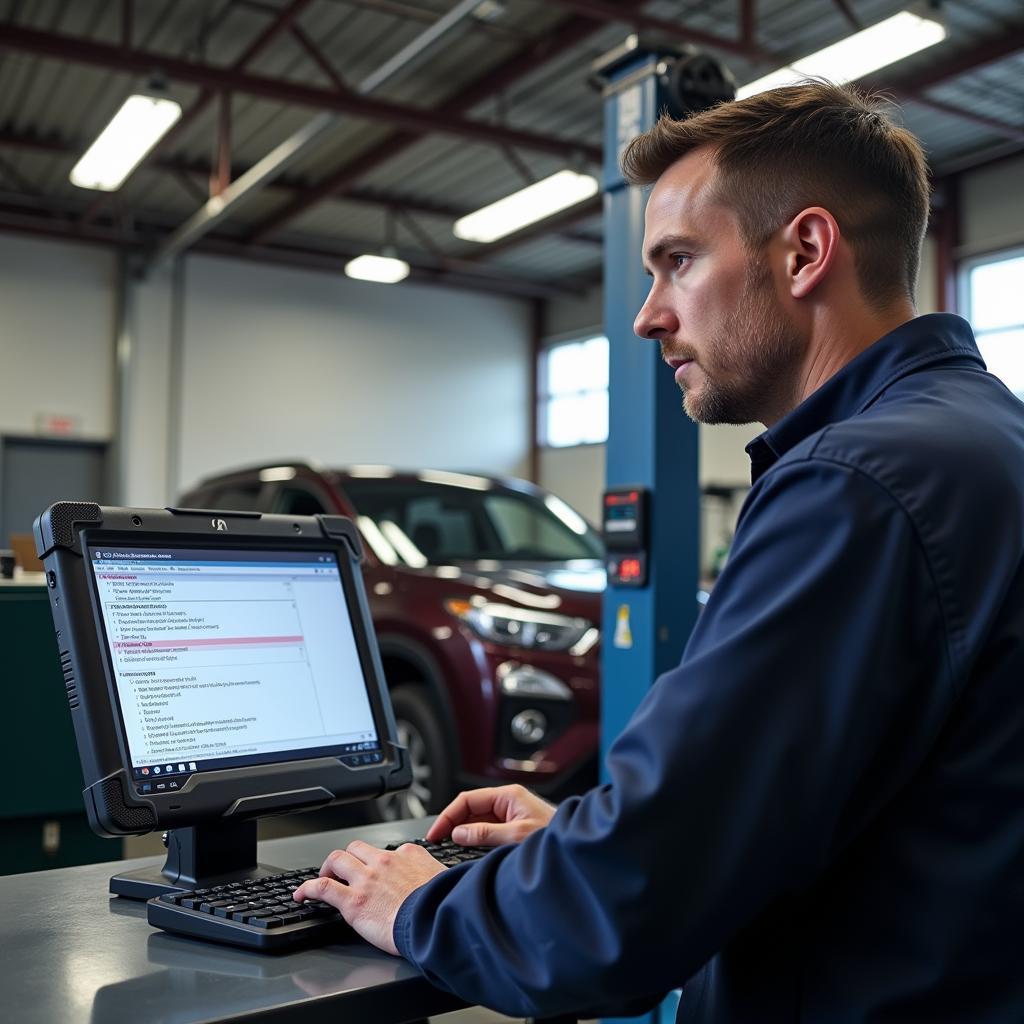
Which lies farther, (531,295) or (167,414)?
(531,295)

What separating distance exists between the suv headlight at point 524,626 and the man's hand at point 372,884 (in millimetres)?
2841

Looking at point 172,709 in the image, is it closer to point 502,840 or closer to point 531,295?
point 502,840

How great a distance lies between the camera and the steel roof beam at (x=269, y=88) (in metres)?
7.87

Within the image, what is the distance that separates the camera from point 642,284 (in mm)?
3025

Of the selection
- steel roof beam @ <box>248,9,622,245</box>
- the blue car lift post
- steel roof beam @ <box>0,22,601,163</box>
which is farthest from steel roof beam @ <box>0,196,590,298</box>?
the blue car lift post

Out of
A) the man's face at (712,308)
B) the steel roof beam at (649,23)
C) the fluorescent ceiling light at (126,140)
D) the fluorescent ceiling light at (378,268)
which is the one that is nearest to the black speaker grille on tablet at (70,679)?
the man's face at (712,308)

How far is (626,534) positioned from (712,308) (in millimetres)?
1824

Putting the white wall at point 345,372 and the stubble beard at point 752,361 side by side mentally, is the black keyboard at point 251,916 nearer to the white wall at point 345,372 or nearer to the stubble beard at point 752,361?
the stubble beard at point 752,361

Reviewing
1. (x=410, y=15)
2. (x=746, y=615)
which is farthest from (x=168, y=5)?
(x=746, y=615)

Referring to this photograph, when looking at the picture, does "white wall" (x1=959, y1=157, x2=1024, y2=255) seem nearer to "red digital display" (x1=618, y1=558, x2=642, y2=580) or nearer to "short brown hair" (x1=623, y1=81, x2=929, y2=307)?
"red digital display" (x1=618, y1=558, x2=642, y2=580)

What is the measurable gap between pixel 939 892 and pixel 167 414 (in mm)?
12477

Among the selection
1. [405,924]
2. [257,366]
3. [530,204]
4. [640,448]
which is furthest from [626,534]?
[257,366]

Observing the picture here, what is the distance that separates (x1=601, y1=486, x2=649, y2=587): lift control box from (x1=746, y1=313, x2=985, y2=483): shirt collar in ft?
5.99

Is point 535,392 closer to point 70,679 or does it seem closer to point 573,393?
point 573,393
